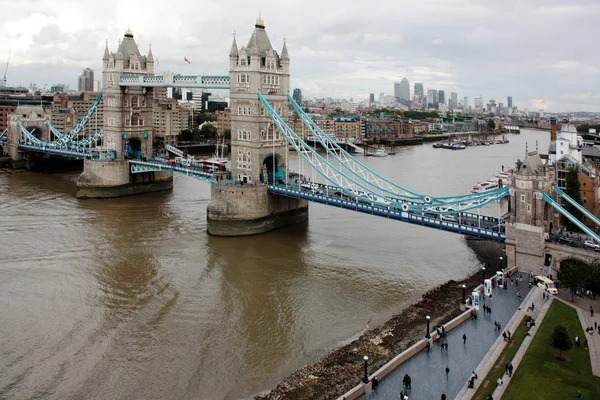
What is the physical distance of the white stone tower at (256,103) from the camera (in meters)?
39.1

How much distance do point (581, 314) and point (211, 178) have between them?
Answer: 26832 millimetres

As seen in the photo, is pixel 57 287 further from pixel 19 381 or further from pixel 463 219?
pixel 463 219

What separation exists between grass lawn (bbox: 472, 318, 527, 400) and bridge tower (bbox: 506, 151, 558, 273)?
6.13 meters

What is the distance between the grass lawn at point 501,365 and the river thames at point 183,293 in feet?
19.9

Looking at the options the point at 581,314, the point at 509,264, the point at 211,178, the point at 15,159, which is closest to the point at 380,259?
the point at 509,264

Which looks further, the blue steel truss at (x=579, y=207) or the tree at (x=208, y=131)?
the tree at (x=208, y=131)

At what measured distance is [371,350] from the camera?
21125 millimetres

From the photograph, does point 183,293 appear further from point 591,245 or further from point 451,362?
point 591,245

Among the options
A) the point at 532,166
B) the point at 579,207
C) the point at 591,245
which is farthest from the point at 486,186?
the point at 591,245

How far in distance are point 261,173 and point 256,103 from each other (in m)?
4.81

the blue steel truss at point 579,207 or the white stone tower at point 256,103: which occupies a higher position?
the white stone tower at point 256,103

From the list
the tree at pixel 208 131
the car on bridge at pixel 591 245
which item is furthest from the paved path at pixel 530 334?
the tree at pixel 208 131

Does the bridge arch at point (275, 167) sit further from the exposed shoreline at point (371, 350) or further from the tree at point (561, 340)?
the tree at point (561, 340)

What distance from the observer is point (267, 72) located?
130 feet
